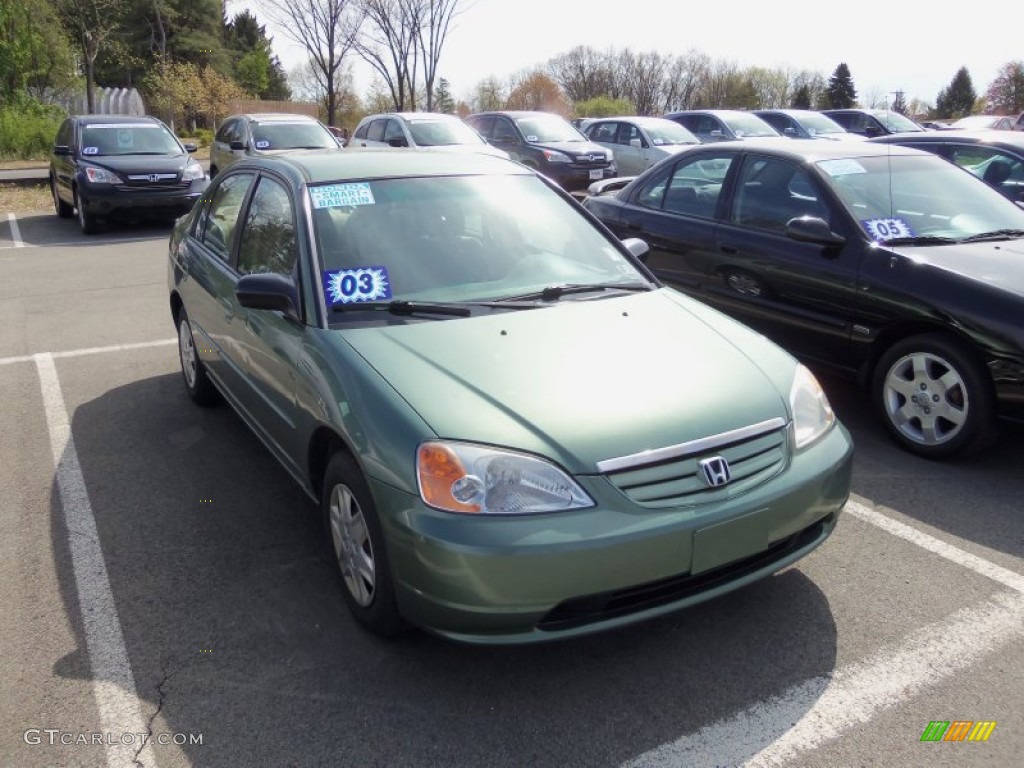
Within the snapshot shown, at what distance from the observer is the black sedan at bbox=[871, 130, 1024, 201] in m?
7.26

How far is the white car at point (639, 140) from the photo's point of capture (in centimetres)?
1602

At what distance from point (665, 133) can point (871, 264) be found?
40.6 feet

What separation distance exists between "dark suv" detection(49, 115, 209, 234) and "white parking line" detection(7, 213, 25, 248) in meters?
0.89

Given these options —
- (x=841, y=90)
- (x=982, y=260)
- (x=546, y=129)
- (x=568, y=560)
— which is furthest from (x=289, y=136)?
(x=841, y=90)

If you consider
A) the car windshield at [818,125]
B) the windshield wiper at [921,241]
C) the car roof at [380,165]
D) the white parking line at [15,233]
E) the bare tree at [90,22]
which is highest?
the bare tree at [90,22]

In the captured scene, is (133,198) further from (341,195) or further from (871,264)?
(871,264)

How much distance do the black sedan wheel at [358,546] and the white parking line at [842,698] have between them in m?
0.95

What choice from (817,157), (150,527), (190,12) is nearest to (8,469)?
(150,527)

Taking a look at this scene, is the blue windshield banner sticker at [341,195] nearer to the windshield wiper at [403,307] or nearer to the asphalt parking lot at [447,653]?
the windshield wiper at [403,307]

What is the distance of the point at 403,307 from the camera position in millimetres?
3350

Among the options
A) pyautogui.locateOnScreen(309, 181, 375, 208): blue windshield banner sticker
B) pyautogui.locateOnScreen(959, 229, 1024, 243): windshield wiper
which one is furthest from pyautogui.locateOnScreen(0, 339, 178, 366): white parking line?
pyautogui.locateOnScreen(959, 229, 1024, 243): windshield wiper

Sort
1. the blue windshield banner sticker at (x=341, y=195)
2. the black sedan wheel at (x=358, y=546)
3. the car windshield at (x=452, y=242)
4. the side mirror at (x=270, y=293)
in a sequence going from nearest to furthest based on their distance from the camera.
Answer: the black sedan wheel at (x=358, y=546)
the side mirror at (x=270, y=293)
the car windshield at (x=452, y=242)
the blue windshield banner sticker at (x=341, y=195)

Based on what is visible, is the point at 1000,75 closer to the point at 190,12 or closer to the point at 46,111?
the point at 190,12

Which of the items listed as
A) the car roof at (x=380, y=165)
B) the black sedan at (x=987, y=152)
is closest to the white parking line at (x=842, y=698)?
the car roof at (x=380, y=165)
